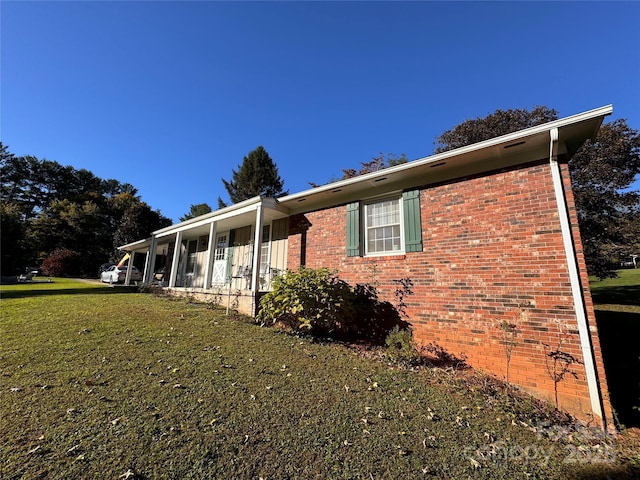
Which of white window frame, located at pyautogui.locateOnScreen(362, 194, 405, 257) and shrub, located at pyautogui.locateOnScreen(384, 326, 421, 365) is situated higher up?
white window frame, located at pyautogui.locateOnScreen(362, 194, 405, 257)

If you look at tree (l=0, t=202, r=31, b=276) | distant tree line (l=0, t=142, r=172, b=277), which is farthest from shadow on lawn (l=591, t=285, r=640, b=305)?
tree (l=0, t=202, r=31, b=276)

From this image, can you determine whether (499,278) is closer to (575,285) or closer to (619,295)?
(575,285)

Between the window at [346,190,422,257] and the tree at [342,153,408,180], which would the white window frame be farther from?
the tree at [342,153,408,180]

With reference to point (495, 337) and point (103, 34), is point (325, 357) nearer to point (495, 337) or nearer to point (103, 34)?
point (495, 337)

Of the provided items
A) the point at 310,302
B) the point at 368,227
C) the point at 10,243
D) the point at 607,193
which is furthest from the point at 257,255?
the point at 10,243

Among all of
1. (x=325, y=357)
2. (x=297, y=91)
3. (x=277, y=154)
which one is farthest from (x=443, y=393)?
(x=277, y=154)

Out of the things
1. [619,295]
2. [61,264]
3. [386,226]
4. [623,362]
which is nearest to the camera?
[623,362]

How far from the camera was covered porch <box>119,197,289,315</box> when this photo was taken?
8227 mm

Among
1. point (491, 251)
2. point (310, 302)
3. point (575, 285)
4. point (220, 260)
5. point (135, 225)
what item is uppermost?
point (135, 225)

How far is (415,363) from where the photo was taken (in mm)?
5059

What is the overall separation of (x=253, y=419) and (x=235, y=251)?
890cm

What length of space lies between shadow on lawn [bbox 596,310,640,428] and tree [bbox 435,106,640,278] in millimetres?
3260

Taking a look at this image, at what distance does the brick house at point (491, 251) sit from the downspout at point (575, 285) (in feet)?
0.04

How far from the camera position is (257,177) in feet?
101
